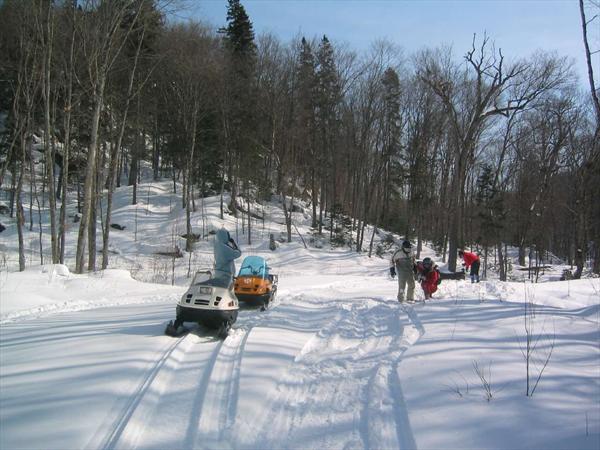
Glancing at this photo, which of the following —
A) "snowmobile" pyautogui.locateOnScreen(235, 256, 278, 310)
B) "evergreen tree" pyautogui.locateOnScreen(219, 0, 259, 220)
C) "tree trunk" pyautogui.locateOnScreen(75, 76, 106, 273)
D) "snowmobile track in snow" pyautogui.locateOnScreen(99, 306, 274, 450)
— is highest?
"evergreen tree" pyautogui.locateOnScreen(219, 0, 259, 220)

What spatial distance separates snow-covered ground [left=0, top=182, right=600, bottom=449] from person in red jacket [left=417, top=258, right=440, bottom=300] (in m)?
1.49

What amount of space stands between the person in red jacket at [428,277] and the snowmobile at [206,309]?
6212mm

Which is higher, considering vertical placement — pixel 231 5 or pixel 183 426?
pixel 231 5

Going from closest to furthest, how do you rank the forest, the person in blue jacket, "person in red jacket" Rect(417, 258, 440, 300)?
1. the person in blue jacket
2. "person in red jacket" Rect(417, 258, 440, 300)
3. the forest

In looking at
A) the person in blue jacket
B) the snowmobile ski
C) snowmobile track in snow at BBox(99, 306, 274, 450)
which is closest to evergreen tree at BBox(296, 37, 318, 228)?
the person in blue jacket

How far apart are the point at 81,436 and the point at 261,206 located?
3321 cm

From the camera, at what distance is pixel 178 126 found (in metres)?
31.6

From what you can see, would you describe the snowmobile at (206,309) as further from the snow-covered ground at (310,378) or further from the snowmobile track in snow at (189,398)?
the snowmobile track in snow at (189,398)

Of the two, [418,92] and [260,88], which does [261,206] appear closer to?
[260,88]

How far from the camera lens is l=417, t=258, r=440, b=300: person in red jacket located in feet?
37.8

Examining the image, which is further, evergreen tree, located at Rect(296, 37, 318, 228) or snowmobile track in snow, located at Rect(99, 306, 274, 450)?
evergreen tree, located at Rect(296, 37, 318, 228)

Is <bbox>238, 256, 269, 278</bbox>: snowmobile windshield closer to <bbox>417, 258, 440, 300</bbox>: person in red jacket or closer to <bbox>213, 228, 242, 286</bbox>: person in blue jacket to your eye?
<bbox>213, 228, 242, 286</bbox>: person in blue jacket

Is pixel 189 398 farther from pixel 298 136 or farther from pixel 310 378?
pixel 298 136

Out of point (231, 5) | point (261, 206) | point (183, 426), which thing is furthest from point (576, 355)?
point (231, 5)
